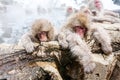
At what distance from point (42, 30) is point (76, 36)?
0.62m

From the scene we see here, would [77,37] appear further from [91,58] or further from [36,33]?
[36,33]

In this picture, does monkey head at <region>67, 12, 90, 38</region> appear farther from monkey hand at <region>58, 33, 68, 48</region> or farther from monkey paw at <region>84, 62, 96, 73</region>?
monkey paw at <region>84, 62, 96, 73</region>

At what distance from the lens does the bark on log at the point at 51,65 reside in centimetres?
376

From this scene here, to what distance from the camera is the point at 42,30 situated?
469 cm

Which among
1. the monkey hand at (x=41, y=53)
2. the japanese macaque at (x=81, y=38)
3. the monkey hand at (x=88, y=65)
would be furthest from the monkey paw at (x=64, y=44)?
the monkey hand at (x=88, y=65)

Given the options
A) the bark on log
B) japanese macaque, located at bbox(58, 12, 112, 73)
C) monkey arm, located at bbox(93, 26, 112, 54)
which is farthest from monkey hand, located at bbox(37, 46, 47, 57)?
monkey arm, located at bbox(93, 26, 112, 54)

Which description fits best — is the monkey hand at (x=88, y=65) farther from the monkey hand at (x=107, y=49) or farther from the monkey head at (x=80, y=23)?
the monkey head at (x=80, y=23)

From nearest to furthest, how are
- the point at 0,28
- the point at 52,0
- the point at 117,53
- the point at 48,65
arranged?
the point at 48,65, the point at 117,53, the point at 0,28, the point at 52,0

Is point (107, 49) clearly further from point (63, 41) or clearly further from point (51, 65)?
point (51, 65)

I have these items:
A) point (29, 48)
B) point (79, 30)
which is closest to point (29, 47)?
point (29, 48)

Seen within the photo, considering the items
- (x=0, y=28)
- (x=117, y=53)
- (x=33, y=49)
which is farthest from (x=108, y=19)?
(x=0, y=28)

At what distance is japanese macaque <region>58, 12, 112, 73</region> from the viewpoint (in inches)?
158

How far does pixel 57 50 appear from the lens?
4.20 metres

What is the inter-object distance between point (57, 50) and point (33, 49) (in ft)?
1.12
